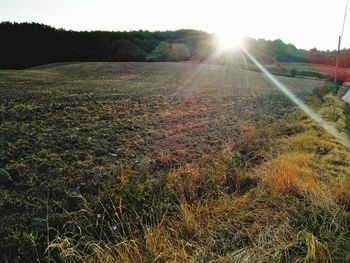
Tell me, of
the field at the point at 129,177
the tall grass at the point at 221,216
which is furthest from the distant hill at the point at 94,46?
the tall grass at the point at 221,216

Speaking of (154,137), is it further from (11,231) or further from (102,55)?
(102,55)

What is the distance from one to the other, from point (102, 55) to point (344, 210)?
1992 inches

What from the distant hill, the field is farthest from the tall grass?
the distant hill

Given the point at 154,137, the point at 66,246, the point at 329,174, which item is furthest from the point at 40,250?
the point at 154,137

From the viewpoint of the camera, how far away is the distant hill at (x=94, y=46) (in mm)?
44906

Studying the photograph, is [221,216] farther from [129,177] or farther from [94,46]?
[94,46]

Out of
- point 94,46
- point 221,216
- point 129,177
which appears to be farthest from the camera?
point 94,46

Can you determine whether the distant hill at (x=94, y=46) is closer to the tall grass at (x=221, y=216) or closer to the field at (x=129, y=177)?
the field at (x=129, y=177)

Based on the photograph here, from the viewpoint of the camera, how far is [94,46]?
175 ft

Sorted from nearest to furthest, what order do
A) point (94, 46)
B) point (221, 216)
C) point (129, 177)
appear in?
1. point (221, 216)
2. point (129, 177)
3. point (94, 46)

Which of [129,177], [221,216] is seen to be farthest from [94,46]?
[221,216]

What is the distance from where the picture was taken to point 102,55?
5231 centimetres

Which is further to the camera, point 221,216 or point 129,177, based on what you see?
point 129,177

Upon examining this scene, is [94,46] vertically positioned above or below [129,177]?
above
